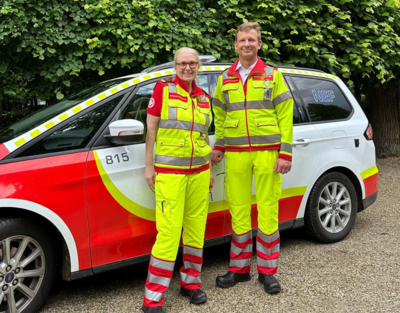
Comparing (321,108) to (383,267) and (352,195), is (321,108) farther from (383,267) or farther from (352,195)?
(383,267)

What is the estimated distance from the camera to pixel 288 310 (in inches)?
112

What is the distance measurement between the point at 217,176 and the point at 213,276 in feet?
2.85

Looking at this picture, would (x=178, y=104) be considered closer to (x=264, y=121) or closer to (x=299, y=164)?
(x=264, y=121)

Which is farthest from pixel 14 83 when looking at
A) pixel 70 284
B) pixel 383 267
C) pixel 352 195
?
pixel 383 267

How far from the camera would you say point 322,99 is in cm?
416

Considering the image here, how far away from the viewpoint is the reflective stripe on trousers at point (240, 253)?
3254 millimetres

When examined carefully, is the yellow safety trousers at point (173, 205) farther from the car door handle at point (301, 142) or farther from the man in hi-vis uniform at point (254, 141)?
the car door handle at point (301, 142)

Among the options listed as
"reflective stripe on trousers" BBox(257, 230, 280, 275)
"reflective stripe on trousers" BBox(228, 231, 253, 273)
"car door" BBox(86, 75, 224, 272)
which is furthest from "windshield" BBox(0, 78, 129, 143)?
"reflective stripe on trousers" BBox(257, 230, 280, 275)

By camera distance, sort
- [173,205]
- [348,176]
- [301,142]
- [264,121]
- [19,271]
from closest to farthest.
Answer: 1. [19,271]
2. [173,205]
3. [264,121]
4. [301,142]
5. [348,176]

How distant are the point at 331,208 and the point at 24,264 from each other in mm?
2892

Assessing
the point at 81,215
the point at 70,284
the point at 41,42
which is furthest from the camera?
the point at 41,42

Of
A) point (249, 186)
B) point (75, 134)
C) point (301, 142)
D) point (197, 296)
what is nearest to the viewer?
point (75, 134)

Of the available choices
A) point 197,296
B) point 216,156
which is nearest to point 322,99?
point 216,156

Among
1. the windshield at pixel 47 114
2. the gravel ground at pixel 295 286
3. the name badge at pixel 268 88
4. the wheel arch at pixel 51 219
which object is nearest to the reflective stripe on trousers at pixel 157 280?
the gravel ground at pixel 295 286
